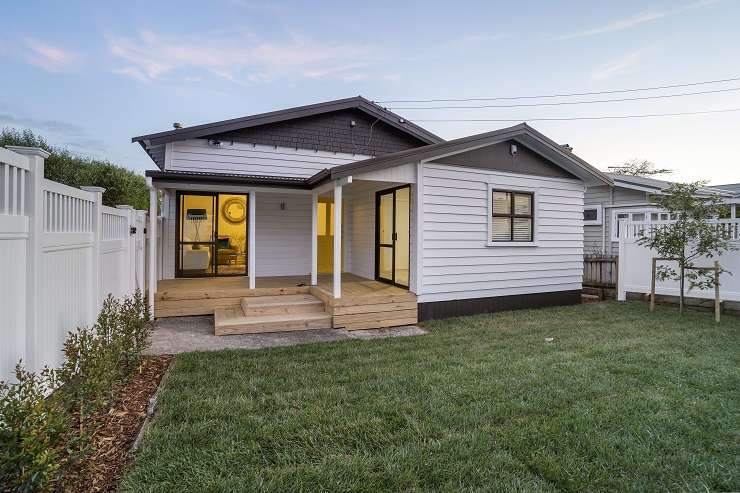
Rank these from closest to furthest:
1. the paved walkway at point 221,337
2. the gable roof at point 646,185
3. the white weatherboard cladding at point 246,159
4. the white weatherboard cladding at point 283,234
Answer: the paved walkway at point 221,337, the white weatherboard cladding at point 246,159, the white weatherboard cladding at point 283,234, the gable roof at point 646,185

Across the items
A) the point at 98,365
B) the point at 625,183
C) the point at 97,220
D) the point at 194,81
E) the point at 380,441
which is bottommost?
the point at 380,441

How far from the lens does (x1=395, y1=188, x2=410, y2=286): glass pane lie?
297 inches

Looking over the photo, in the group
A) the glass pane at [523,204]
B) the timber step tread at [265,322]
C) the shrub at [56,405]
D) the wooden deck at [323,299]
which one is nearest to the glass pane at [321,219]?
the wooden deck at [323,299]

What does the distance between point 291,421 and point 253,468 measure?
2.00ft

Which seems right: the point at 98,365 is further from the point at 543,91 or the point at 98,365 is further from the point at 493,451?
the point at 543,91

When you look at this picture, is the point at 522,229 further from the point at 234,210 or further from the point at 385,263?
the point at 234,210

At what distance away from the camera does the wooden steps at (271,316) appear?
19.2ft

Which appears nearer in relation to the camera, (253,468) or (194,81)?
(253,468)

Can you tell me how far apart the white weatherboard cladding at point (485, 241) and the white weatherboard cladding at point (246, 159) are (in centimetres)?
362

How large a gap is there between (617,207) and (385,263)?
32.9ft

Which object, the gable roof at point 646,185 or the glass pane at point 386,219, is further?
the gable roof at point 646,185

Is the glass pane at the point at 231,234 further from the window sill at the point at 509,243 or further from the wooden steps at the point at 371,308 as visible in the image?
the window sill at the point at 509,243

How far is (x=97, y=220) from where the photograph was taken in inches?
149

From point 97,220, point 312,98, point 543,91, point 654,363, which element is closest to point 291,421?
point 97,220
